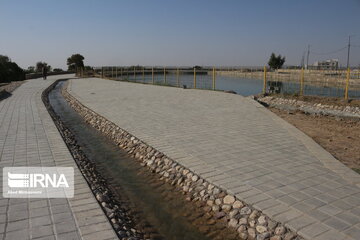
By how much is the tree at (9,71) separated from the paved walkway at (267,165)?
40116 mm

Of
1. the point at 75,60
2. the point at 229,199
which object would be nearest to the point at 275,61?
the point at 75,60

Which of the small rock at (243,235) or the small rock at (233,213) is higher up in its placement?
the small rock at (233,213)

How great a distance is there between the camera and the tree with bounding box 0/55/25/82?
42944mm

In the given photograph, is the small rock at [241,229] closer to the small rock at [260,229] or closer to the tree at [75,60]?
the small rock at [260,229]

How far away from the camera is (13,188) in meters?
4.38

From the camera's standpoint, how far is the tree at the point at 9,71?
42.9 m

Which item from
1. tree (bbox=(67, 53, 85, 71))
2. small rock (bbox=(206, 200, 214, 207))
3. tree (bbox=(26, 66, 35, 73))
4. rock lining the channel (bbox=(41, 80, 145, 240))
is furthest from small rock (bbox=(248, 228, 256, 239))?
tree (bbox=(26, 66, 35, 73))

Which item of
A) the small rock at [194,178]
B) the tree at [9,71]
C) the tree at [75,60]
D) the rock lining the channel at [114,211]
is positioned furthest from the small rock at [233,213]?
the tree at [75,60]

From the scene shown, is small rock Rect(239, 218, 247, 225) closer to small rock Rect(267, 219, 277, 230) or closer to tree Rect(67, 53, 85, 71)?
small rock Rect(267, 219, 277, 230)

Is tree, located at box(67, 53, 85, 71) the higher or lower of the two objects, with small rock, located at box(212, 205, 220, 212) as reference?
higher

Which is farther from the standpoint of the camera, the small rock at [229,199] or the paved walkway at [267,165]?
the small rock at [229,199]

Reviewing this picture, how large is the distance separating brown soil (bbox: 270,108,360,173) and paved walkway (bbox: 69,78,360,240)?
0.42 m

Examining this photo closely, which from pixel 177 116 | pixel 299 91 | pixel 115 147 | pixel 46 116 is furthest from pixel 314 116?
pixel 46 116

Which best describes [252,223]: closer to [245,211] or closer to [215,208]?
[245,211]
